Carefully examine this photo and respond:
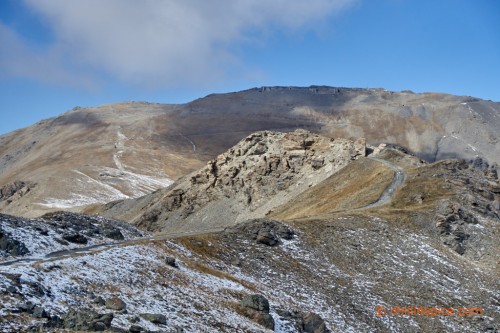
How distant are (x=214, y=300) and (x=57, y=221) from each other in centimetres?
1469

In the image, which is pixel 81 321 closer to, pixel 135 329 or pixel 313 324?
pixel 135 329

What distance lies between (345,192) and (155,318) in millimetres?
47311

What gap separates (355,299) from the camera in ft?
117

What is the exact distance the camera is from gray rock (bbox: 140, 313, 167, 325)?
23.1m

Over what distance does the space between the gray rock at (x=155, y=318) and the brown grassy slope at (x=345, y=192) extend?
38586mm

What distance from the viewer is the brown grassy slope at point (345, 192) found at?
62844mm

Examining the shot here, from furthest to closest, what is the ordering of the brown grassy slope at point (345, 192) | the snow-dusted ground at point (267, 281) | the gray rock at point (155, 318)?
the brown grassy slope at point (345, 192) → the snow-dusted ground at point (267, 281) → the gray rock at point (155, 318)

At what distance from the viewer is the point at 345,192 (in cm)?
6800

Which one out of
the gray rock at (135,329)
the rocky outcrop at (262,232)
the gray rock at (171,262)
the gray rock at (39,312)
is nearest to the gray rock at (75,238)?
the gray rock at (171,262)

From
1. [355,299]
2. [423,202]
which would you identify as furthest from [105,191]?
[355,299]

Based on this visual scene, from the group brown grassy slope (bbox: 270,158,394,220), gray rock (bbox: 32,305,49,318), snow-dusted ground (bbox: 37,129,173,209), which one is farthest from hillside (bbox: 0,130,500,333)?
snow-dusted ground (bbox: 37,129,173,209)

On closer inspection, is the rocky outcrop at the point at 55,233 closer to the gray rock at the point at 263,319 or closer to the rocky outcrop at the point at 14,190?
the gray rock at the point at 263,319

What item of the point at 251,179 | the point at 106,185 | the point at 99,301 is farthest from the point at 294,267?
the point at 106,185

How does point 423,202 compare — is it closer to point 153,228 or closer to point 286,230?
point 286,230
